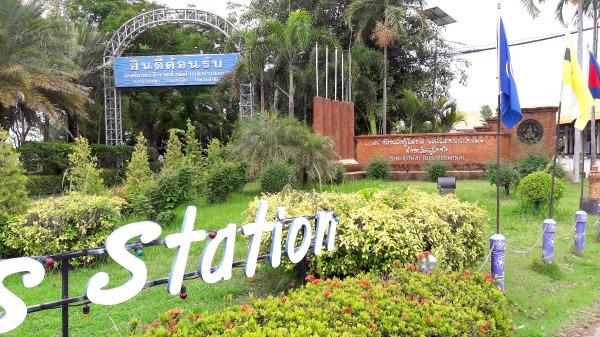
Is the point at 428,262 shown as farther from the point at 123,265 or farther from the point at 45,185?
the point at 45,185

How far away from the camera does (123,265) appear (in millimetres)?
3215

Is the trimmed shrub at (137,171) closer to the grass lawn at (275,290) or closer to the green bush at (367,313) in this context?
the grass lawn at (275,290)

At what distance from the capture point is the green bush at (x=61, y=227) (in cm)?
687

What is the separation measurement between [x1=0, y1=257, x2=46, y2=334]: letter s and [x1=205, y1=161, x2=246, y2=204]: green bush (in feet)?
30.3

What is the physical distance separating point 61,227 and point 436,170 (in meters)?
12.6

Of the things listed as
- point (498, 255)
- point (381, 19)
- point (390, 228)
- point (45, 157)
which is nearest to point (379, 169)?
point (381, 19)

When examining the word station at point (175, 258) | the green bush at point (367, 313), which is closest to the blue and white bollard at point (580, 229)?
the green bush at point (367, 313)

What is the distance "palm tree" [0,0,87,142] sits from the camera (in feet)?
56.0

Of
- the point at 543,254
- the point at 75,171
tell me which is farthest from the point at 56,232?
the point at 543,254

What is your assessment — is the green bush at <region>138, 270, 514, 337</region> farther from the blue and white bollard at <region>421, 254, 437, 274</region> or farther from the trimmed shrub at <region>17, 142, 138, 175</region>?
the trimmed shrub at <region>17, 142, 138, 175</region>

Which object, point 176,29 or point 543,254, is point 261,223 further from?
point 176,29

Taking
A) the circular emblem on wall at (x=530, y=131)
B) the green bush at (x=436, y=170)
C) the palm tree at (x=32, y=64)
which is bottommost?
the green bush at (x=436, y=170)

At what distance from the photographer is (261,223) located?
4.22 m

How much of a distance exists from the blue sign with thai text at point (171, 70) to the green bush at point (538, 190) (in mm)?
15895
